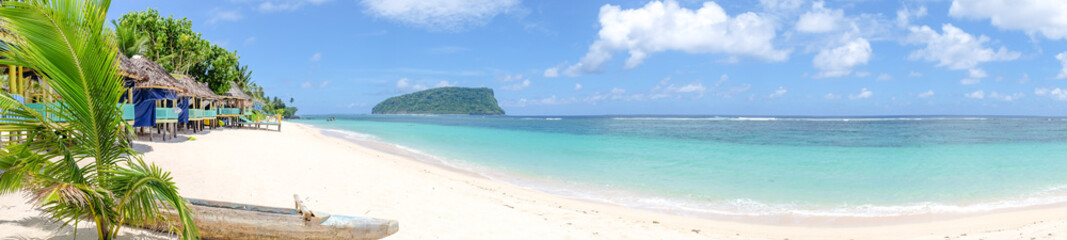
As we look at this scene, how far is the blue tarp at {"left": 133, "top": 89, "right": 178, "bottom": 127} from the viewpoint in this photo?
37.0ft

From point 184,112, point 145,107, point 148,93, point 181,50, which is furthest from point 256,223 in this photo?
point 181,50

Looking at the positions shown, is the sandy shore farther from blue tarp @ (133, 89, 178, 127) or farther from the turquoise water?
blue tarp @ (133, 89, 178, 127)

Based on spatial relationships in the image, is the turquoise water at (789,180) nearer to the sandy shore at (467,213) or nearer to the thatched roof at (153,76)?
the sandy shore at (467,213)

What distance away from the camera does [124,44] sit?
20234 millimetres

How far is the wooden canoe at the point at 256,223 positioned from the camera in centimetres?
388

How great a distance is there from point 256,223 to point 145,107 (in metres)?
10.3

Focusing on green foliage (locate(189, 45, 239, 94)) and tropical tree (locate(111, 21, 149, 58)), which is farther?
green foliage (locate(189, 45, 239, 94))

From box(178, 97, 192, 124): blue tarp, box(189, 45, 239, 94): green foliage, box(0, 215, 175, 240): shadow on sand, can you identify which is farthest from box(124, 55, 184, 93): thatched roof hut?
box(189, 45, 239, 94): green foliage

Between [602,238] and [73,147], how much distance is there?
4763mm

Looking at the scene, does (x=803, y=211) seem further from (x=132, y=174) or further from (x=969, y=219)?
(x=132, y=174)

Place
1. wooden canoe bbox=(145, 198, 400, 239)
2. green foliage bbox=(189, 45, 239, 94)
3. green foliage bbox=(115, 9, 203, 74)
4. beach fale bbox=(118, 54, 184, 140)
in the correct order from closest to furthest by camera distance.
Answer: wooden canoe bbox=(145, 198, 400, 239)
beach fale bbox=(118, 54, 184, 140)
green foliage bbox=(115, 9, 203, 74)
green foliage bbox=(189, 45, 239, 94)

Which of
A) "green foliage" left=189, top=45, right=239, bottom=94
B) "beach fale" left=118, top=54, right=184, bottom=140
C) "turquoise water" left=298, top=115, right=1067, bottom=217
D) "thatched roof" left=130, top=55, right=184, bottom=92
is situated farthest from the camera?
"green foliage" left=189, top=45, right=239, bottom=94

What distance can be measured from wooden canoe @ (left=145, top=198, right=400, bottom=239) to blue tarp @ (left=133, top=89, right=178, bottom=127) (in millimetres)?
9518

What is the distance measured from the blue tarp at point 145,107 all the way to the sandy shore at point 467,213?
2.58 m
